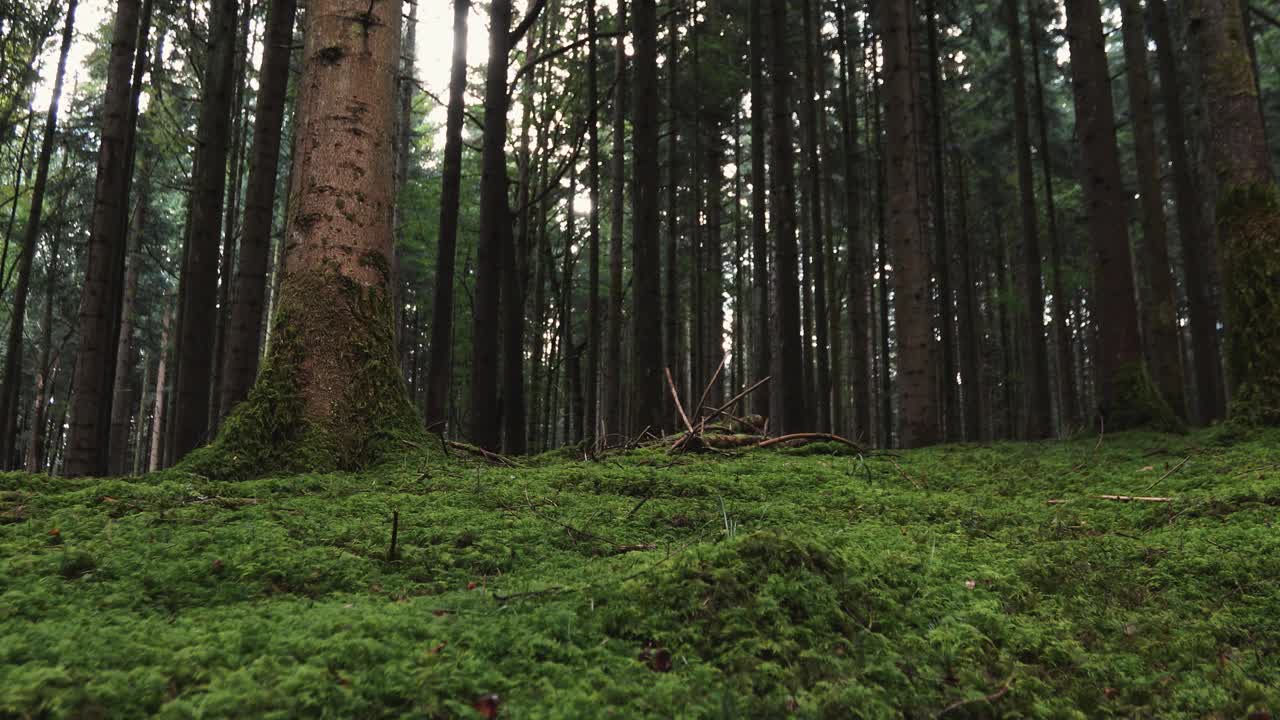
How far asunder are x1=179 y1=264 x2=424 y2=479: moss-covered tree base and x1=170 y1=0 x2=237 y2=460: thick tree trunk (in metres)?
4.53

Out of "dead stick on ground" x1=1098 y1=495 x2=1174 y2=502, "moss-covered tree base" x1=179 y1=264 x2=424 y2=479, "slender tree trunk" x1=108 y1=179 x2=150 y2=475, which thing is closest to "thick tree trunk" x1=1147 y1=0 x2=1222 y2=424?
"dead stick on ground" x1=1098 y1=495 x2=1174 y2=502

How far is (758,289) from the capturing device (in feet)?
43.0

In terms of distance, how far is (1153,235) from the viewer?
32.8 feet

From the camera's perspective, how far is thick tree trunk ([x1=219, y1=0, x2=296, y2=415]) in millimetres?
6785

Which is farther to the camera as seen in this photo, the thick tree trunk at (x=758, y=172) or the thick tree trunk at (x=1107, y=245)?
the thick tree trunk at (x=758, y=172)

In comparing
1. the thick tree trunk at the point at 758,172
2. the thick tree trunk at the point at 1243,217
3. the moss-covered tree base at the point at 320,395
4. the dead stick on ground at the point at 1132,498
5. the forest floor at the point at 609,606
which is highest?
the thick tree trunk at the point at 758,172

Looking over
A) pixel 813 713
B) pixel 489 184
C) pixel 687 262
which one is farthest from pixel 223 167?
pixel 687 262

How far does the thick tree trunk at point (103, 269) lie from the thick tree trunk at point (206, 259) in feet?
2.31

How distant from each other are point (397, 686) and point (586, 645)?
1.25 feet

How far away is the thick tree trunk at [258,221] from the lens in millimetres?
6785

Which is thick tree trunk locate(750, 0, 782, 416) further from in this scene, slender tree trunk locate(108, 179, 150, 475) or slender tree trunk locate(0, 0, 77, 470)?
slender tree trunk locate(108, 179, 150, 475)

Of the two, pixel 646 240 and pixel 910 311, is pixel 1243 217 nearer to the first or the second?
pixel 910 311

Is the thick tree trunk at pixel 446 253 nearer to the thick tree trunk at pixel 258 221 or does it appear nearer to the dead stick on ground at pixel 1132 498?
the thick tree trunk at pixel 258 221

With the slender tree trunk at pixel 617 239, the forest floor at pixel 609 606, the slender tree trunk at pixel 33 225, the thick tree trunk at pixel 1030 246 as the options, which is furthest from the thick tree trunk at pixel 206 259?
the thick tree trunk at pixel 1030 246
